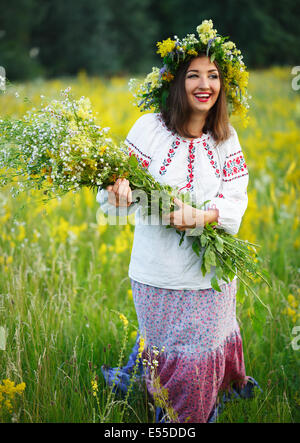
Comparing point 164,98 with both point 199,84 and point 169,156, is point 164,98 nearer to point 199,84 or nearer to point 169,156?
point 199,84

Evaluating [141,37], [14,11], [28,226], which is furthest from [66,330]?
[141,37]

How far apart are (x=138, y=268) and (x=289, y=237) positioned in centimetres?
209

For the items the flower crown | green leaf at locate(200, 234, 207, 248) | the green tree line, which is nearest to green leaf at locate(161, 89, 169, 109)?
the flower crown

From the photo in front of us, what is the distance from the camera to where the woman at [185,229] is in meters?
1.91

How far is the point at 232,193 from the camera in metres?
1.93

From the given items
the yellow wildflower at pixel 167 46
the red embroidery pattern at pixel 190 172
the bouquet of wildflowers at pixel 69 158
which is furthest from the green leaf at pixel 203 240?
the yellow wildflower at pixel 167 46

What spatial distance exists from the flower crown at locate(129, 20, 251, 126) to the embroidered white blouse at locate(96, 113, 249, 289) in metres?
0.20

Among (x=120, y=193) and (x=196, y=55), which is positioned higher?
(x=196, y=55)

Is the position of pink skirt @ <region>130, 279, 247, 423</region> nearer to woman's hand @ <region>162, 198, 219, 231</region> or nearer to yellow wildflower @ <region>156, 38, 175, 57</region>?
woman's hand @ <region>162, 198, 219, 231</region>

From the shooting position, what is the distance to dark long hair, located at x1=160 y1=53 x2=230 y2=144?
75.7 inches

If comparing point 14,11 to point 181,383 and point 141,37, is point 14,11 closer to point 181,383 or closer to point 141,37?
point 141,37

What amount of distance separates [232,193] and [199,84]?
52 cm

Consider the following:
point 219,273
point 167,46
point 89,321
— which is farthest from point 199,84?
point 89,321

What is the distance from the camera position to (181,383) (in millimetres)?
1965
